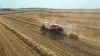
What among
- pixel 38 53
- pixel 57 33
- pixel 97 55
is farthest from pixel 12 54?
pixel 57 33

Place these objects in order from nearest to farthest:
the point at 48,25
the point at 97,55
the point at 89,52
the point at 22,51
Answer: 1. the point at 97,55
2. the point at 89,52
3. the point at 22,51
4. the point at 48,25

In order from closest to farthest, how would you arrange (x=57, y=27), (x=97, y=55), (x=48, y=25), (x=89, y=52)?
(x=97, y=55)
(x=89, y=52)
(x=57, y=27)
(x=48, y=25)

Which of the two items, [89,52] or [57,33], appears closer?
[89,52]

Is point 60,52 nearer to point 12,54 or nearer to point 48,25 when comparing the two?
point 12,54

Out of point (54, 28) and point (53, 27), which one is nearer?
point (54, 28)

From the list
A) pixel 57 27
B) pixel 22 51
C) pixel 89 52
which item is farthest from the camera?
pixel 57 27

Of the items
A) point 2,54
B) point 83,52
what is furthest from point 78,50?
point 2,54

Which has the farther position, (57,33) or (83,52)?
(57,33)

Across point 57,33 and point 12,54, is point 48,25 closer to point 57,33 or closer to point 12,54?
point 57,33

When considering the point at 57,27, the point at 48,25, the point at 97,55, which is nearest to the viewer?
the point at 97,55
